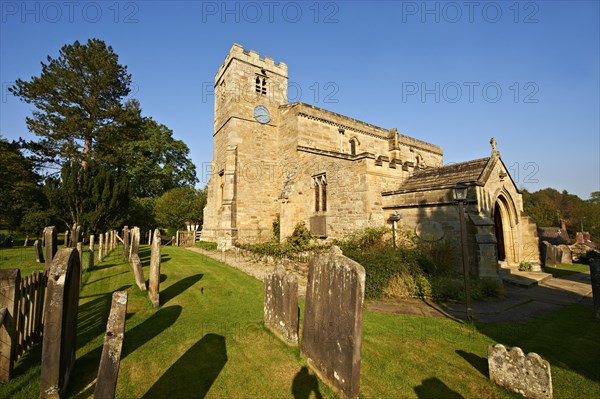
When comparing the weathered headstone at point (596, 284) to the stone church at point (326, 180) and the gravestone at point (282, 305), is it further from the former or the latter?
the gravestone at point (282, 305)

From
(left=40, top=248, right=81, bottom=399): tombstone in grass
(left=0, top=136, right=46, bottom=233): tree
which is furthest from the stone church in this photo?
(left=0, top=136, right=46, bottom=233): tree

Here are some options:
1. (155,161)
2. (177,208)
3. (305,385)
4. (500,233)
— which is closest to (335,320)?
(305,385)

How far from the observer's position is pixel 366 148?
22.0m

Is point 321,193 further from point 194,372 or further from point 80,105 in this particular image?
point 80,105

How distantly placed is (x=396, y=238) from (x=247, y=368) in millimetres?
9407

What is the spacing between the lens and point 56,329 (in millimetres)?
3004

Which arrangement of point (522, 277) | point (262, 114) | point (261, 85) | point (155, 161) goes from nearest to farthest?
point (522, 277) < point (262, 114) < point (261, 85) < point (155, 161)

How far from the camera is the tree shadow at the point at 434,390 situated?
338cm

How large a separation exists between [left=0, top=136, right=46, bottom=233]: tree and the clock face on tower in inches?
717

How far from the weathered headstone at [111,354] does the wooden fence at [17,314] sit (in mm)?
1855

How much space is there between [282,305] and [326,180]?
1041 cm

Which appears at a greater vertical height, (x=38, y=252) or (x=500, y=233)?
(x=500, y=233)

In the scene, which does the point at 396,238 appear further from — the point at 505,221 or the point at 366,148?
the point at 366,148

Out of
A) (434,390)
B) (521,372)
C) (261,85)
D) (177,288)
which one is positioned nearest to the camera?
(521,372)
